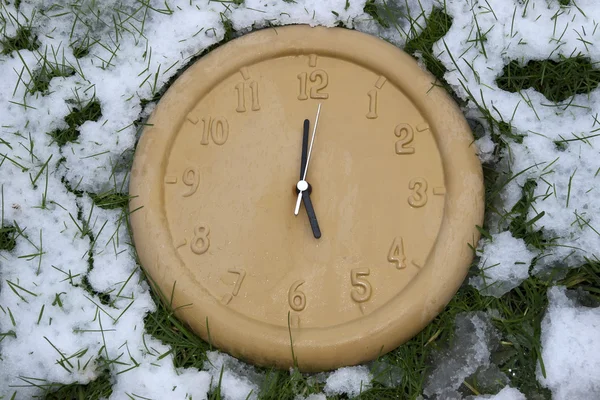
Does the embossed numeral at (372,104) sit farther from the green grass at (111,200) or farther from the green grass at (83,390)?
the green grass at (83,390)

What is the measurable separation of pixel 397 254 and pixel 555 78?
26.6 inches

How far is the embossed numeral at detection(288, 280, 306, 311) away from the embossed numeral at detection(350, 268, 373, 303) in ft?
0.39

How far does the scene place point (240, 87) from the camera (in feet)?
6.49

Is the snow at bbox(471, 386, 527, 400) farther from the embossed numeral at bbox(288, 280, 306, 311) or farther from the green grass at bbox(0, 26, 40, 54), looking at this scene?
the green grass at bbox(0, 26, 40, 54)

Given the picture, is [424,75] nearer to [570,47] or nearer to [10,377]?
[570,47]

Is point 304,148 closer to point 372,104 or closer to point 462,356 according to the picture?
point 372,104

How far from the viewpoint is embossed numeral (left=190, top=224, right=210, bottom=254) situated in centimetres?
186

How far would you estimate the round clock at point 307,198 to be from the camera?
1.78 m

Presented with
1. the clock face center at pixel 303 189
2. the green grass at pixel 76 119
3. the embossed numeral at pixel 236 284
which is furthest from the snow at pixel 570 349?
the green grass at pixel 76 119

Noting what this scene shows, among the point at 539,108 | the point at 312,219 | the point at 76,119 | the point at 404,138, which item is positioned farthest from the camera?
the point at 76,119

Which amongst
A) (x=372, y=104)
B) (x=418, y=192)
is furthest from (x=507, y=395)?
(x=372, y=104)

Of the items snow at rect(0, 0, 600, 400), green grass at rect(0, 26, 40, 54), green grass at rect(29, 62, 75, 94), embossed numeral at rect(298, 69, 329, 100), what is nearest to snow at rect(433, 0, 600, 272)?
snow at rect(0, 0, 600, 400)

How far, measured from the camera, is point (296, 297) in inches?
70.4

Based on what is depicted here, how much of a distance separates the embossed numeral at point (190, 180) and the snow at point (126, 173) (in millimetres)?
200
